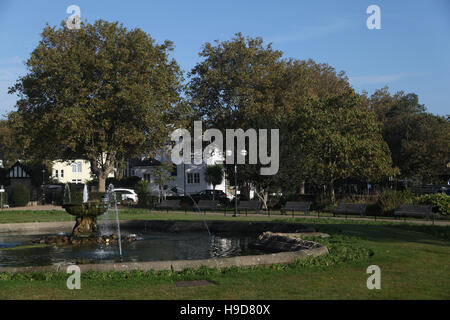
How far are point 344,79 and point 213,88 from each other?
22.1 metres

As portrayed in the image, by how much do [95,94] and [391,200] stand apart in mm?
25924

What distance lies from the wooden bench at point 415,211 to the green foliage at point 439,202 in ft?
11.3

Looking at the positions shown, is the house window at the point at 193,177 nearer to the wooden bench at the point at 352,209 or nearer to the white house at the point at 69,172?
the white house at the point at 69,172

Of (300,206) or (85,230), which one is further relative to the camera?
(300,206)

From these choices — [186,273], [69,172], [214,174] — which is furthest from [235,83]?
[69,172]

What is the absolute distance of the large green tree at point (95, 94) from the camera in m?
41.3

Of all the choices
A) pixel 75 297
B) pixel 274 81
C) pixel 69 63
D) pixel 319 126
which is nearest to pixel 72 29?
pixel 69 63

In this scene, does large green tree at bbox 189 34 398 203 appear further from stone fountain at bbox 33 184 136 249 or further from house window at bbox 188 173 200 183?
stone fountain at bbox 33 184 136 249

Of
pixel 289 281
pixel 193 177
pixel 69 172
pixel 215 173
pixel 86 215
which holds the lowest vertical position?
pixel 289 281

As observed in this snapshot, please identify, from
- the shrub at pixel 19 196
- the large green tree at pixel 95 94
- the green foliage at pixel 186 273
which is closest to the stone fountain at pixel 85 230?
the green foliage at pixel 186 273

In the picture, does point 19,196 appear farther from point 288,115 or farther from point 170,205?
point 288,115

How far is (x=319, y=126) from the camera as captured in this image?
38875 millimetres


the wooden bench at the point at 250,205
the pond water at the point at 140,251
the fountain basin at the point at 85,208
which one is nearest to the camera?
the pond water at the point at 140,251

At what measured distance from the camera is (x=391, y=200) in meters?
28.5
